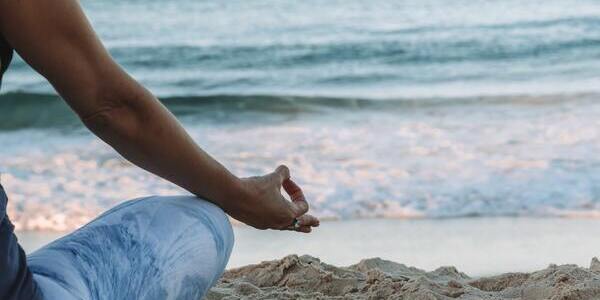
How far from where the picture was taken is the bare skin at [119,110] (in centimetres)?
137

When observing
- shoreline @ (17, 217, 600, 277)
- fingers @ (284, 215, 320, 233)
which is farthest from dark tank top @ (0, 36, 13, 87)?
shoreline @ (17, 217, 600, 277)

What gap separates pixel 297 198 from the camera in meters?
2.12

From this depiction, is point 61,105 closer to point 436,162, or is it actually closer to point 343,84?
point 343,84

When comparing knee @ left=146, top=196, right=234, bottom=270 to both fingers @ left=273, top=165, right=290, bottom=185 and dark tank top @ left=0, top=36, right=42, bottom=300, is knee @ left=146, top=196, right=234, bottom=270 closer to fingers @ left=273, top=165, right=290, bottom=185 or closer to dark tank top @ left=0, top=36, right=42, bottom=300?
fingers @ left=273, top=165, right=290, bottom=185

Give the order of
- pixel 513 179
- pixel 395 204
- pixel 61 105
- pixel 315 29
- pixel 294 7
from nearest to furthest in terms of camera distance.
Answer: pixel 395 204 < pixel 513 179 < pixel 61 105 < pixel 315 29 < pixel 294 7

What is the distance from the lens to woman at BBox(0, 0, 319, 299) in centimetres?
138

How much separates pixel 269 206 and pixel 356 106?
811cm

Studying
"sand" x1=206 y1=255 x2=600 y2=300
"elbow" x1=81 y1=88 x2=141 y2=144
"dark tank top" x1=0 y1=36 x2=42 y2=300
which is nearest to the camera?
"dark tank top" x1=0 y1=36 x2=42 y2=300

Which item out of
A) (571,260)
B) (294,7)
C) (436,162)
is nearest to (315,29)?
(294,7)

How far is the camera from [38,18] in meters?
1.36

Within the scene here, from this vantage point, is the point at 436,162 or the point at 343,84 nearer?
the point at 436,162

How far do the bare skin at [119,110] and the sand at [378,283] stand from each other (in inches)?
48.4

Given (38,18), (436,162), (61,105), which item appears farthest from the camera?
(61,105)

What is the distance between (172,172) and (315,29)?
14.4 m
